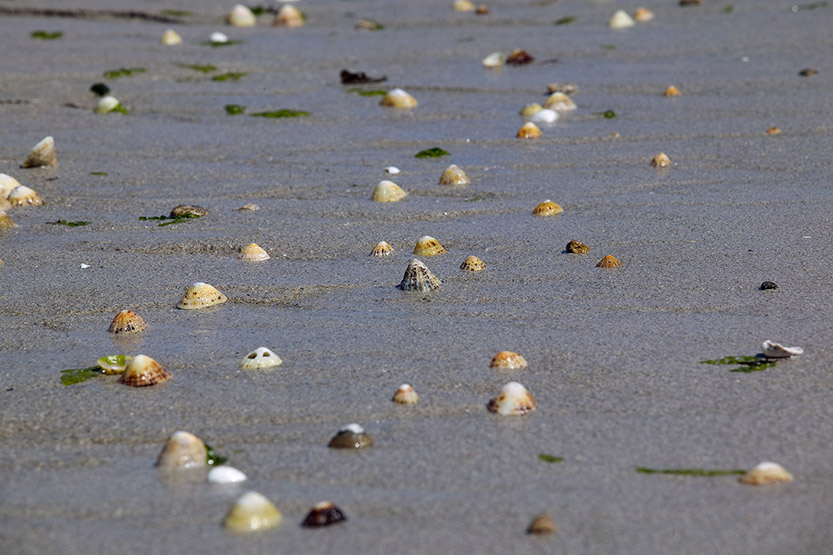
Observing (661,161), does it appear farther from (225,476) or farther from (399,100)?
(225,476)

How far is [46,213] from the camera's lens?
16.0 feet

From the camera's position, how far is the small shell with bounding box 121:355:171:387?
3014mm

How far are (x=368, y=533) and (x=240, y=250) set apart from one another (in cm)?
231

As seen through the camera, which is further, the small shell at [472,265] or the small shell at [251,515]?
the small shell at [472,265]

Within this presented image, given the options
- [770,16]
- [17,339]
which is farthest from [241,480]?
[770,16]

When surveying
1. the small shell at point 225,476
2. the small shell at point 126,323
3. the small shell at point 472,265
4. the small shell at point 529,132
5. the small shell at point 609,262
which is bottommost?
the small shell at point 126,323

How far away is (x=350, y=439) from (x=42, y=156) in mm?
3631

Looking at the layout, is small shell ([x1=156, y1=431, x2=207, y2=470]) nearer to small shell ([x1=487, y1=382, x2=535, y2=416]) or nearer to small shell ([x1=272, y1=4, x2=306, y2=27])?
small shell ([x1=487, y1=382, x2=535, y2=416])

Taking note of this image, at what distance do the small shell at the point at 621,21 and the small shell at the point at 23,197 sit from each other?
5.33 metres

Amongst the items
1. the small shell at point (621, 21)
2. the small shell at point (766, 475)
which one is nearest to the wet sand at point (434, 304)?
the small shell at point (766, 475)

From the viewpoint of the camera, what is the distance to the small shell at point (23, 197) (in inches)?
195

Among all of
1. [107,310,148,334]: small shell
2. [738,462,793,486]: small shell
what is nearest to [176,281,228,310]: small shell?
[107,310,148,334]: small shell

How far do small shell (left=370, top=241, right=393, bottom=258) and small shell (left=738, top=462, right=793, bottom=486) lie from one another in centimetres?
213

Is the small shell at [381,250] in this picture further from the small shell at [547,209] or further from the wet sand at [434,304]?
the small shell at [547,209]
